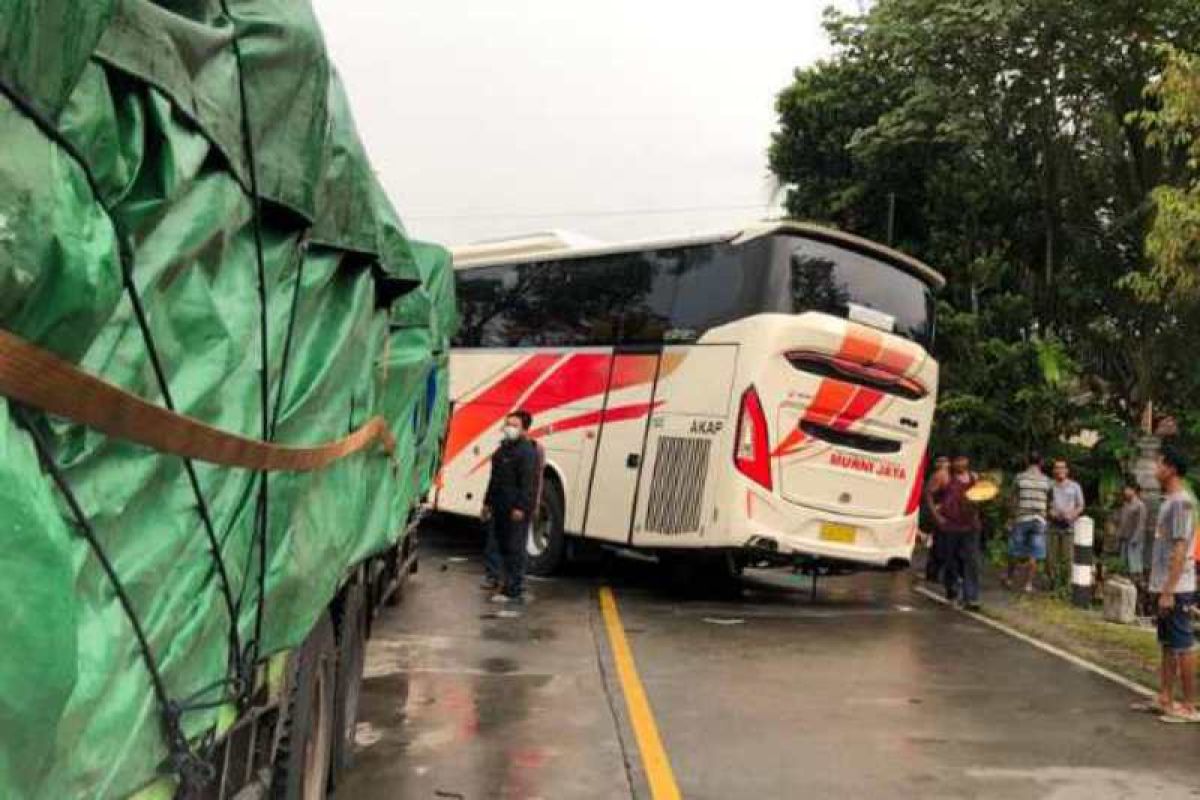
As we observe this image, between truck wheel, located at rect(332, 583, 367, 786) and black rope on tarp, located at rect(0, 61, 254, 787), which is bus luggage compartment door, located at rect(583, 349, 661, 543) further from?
black rope on tarp, located at rect(0, 61, 254, 787)

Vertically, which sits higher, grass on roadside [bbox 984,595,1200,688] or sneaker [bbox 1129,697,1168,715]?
grass on roadside [bbox 984,595,1200,688]

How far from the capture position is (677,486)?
12.8 meters

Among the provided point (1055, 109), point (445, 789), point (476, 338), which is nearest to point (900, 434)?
point (476, 338)

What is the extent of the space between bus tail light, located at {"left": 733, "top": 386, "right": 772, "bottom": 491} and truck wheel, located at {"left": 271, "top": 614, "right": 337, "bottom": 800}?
7.22 meters

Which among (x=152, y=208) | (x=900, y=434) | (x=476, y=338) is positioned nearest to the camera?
(x=152, y=208)

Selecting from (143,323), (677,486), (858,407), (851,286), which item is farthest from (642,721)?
(851,286)

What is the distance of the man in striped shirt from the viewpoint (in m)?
14.8

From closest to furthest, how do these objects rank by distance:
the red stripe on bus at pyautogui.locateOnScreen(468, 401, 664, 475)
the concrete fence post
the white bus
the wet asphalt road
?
the wet asphalt road
the white bus
the red stripe on bus at pyautogui.locateOnScreen(468, 401, 664, 475)
the concrete fence post

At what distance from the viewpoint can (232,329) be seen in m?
2.81

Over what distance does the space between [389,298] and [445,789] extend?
7.74ft

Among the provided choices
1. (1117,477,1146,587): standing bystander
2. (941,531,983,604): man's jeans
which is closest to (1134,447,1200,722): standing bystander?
(941,531,983,604): man's jeans

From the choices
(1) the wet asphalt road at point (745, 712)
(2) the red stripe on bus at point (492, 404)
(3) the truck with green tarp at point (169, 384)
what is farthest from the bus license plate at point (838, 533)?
(3) the truck with green tarp at point (169, 384)

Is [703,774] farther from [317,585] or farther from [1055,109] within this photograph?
[1055,109]

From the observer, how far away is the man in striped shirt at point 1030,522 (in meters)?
14.8
